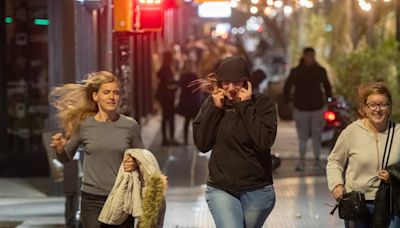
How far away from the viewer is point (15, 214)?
33.8 feet

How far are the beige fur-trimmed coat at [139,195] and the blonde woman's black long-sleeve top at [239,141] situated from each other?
1.15 ft

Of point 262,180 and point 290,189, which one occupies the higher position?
point 262,180

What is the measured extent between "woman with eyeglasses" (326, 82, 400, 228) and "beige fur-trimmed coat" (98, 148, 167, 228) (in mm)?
1181

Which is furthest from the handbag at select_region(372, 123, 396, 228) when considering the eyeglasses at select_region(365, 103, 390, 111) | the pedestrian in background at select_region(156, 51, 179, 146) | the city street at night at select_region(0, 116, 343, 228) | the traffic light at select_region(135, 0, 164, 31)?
the pedestrian in background at select_region(156, 51, 179, 146)

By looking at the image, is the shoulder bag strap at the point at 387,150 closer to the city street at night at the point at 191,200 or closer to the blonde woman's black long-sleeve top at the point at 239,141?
the blonde woman's black long-sleeve top at the point at 239,141

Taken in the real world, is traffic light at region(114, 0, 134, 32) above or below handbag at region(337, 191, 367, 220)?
above

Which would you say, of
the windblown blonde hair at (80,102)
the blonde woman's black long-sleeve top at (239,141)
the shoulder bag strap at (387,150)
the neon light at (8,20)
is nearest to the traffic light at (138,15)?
the neon light at (8,20)

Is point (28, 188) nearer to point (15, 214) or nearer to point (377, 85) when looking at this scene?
point (15, 214)

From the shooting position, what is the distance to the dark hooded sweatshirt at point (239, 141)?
577 centimetres

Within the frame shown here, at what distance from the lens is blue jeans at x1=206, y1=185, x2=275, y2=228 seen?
18.9 feet

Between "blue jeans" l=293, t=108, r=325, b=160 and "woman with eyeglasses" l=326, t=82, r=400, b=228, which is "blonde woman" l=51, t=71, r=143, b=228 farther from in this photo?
"blue jeans" l=293, t=108, r=325, b=160

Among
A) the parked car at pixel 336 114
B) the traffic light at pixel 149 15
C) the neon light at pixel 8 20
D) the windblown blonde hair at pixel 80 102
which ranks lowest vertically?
the parked car at pixel 336 114

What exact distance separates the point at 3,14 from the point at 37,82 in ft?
4.10

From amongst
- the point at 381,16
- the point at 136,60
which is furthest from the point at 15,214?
the point at 381,16
